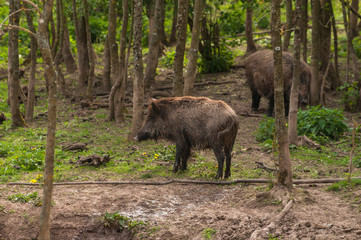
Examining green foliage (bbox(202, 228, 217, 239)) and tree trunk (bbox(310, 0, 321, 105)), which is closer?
green foliage (bbox(202, 228, 217, 239))

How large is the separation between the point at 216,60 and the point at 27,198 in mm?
10453

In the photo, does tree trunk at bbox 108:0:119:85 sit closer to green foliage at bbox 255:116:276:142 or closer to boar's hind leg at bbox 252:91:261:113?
boar's hind leg at bbox 252:91:261:113

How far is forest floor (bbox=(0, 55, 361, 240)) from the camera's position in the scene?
564 centimetres

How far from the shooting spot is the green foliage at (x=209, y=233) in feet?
18.6

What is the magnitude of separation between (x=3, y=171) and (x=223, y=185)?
12.4 ft

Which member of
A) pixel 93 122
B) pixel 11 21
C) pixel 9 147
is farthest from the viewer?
pixel 93 122

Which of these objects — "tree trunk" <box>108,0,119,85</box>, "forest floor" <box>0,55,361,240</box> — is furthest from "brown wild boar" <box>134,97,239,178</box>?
"tree trunk" <box>108,0,119,85</box>

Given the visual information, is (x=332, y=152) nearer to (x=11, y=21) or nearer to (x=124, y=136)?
(x=124, y=136)

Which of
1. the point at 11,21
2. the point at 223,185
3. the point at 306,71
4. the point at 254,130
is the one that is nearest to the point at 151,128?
the point at 223,185

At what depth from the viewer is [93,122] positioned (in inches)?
472

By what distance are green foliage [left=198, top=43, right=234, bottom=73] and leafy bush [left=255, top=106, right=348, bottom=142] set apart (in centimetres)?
612

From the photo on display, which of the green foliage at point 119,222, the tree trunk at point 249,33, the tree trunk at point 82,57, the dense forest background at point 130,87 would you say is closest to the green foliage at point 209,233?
the green foliage at point 119,222

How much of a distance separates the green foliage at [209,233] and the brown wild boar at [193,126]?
2.01m

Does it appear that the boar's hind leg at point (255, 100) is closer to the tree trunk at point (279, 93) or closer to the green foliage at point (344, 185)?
the green foliage at point (344, 185)
